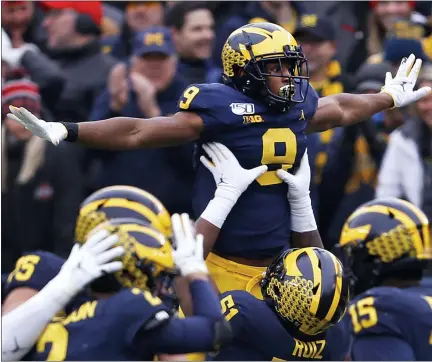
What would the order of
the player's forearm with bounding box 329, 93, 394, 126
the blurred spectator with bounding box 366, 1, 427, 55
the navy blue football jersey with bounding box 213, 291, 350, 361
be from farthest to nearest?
the blurred spectator with bounding box 366, 1, 427, 55 → the player's forearm with bounding box 329, 93, 394, 126 → the navy blue football jersey with bounding box 213, 291, 350, 361

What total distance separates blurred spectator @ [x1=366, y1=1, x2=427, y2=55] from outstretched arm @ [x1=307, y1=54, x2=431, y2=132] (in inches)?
112

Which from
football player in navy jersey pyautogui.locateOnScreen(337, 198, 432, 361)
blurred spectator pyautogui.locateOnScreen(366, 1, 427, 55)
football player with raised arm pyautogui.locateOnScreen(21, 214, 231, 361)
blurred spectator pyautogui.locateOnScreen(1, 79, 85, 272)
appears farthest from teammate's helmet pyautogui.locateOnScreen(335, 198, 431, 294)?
blurred spectator pyautogui.locateOnScreen(366, 1, 427, 55)

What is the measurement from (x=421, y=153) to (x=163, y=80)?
5.61 feet

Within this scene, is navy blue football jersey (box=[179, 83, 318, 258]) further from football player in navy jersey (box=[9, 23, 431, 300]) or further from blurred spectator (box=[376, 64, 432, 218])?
blurred spectator (box=[376, 64, 432, 218])

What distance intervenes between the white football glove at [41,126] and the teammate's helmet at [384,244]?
161 cm

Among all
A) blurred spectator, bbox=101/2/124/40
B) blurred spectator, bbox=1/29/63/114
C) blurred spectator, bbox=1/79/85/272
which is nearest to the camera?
blurred spectator, bbox=1/79/85/272

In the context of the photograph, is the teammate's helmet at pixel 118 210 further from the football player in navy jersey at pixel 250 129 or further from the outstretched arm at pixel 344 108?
the outstretched arm at pixel 344 108

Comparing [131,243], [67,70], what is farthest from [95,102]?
[131,243]

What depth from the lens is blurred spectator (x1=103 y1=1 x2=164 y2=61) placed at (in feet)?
28.1

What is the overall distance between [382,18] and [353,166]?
1332 millimetres

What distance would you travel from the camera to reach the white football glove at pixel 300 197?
16.6 ft

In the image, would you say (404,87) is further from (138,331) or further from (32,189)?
(32,189)

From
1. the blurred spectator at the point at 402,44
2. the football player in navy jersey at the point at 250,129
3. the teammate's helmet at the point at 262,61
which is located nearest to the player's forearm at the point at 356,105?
the football player in navy jersey at the point at 250,129

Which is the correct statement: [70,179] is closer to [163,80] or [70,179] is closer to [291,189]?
[163,80]
